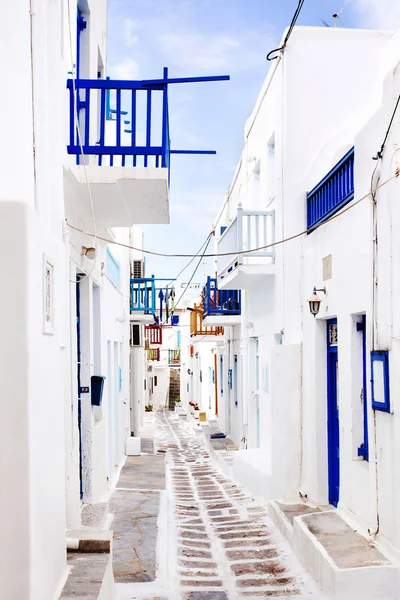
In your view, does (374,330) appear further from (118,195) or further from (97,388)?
(97,388)

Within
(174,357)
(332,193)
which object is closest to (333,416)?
(332,193)

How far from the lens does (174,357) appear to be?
4634cm

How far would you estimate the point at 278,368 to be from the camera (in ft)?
28.5

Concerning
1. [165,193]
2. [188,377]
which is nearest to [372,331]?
[165,193]

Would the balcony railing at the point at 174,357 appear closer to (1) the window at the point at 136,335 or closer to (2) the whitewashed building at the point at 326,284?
(1) the window at the point at 136,335

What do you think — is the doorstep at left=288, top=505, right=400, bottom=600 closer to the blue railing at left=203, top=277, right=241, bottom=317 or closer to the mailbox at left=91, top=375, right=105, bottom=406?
the mailbox at left=91, top=375, right=105, bottom=406

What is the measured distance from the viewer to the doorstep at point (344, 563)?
5.13m

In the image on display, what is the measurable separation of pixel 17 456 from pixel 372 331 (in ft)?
12.4

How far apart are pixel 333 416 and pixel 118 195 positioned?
3.75 metres

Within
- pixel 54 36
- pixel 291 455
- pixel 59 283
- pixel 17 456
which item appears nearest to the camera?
pixel 17 456

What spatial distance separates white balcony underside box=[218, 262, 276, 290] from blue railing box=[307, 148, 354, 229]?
1.34 meters

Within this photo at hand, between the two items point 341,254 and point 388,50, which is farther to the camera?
point 341,254

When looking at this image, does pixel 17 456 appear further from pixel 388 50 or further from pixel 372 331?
pixel 388 50

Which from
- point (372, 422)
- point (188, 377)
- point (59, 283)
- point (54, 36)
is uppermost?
point (54, 36)
